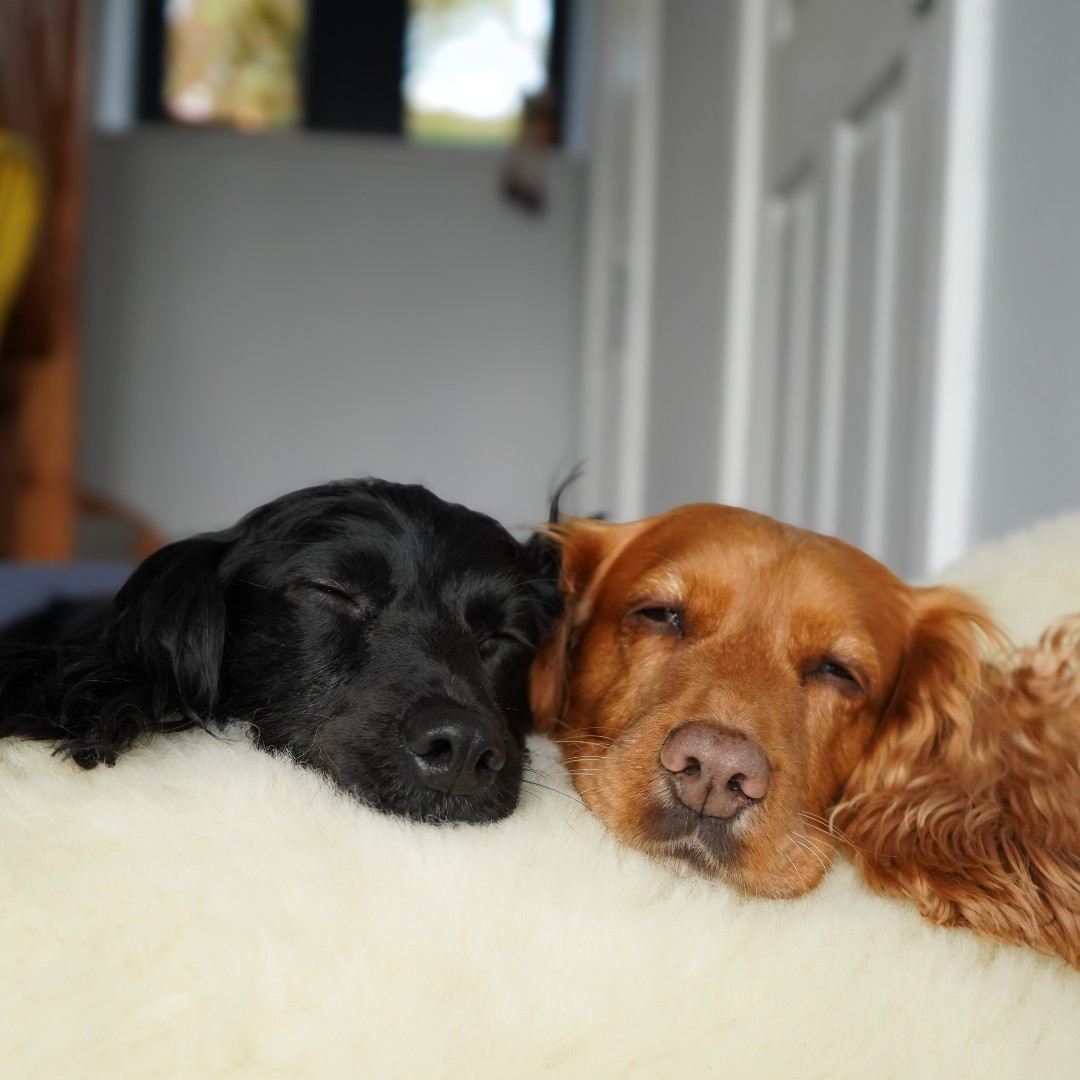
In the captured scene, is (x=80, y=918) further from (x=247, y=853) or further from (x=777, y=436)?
(x=777, y=436)

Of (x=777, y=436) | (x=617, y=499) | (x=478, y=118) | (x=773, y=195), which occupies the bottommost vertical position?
(x=617, y=499)

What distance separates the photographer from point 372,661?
1.25 meters

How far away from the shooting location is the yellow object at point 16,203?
2.67 m

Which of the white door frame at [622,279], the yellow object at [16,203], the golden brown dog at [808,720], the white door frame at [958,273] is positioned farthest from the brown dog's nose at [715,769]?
the white door frame at [622,279]

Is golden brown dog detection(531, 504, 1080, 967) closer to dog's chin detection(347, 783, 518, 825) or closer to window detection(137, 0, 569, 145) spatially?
dog's chin detection(347, 783, 518, 825)

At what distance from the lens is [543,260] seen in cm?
653

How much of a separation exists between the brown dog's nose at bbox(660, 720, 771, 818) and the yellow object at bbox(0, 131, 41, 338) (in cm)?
225

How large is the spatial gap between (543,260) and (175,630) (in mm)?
5558

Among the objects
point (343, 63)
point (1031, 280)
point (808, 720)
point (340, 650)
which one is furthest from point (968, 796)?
point (343, 63)

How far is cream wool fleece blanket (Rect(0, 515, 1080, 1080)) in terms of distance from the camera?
732 millimetres

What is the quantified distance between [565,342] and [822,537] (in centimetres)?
516

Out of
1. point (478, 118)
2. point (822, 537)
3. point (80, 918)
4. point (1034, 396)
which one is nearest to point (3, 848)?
point (80, 918)

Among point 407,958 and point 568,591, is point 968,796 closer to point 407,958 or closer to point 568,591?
point 568,591

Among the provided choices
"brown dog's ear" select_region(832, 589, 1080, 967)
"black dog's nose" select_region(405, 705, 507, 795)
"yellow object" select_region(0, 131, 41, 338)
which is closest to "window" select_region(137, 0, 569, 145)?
"yellow object" select_region(0, 131, 41, 338)
